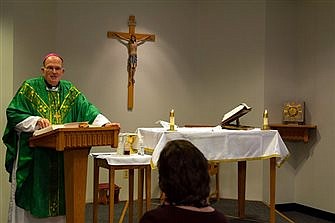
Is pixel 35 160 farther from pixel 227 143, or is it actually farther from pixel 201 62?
pixel 201 62

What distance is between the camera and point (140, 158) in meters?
4.27

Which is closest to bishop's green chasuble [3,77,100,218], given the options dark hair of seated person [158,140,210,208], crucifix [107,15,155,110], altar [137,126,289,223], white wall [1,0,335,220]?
altar [137,126,289,223]

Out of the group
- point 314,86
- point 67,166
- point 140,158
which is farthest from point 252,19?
point 67,166

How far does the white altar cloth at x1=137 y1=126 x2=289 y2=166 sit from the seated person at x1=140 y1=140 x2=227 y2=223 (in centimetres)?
228

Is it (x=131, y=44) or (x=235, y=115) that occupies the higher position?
(x=131, y=44)

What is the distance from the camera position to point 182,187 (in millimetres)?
1706

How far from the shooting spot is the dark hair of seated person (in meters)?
1.71

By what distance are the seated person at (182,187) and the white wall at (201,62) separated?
403 centimetres

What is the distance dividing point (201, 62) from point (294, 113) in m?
1.43

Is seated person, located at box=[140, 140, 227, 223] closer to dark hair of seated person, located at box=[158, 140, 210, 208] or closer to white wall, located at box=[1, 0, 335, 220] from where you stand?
dark hair of seated person, located at box=[158, 140, 210, 208]

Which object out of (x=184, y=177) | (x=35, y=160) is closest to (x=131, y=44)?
(x=35, y=160)

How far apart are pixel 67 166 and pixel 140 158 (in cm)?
85

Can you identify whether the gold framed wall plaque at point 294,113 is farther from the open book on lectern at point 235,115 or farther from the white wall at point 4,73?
the white wall at point 4,73

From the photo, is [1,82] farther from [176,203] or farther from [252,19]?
[176,203]
